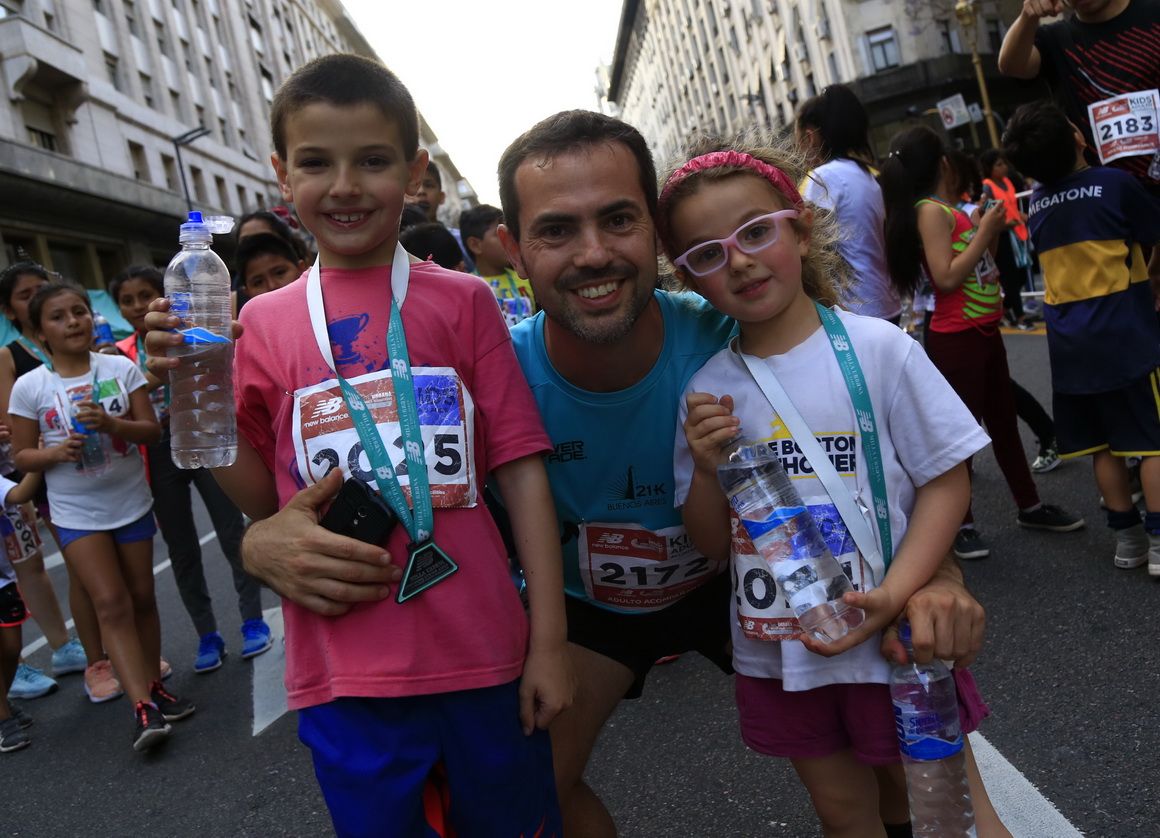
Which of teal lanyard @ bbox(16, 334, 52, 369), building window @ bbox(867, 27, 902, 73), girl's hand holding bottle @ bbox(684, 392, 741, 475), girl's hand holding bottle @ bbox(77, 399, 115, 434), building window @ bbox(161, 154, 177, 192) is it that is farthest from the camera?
building window @ bbox(867, 27, 902, 73)

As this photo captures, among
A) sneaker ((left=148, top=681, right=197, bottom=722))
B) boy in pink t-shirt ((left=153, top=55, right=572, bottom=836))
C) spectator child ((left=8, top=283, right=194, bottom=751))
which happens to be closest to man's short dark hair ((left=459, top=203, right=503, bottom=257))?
spectator child ((left=8, top=283, right=194, bottom=751))

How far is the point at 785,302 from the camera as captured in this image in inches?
78.5

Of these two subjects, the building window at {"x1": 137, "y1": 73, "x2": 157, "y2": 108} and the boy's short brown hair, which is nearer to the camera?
the boy's short brown hair

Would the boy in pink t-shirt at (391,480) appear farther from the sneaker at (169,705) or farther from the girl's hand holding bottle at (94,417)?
the sneaker at (169,705)

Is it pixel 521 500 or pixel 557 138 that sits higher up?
pixel 557 138

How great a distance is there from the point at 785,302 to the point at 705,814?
1.57m

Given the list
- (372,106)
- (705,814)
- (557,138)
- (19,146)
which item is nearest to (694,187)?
(557,138)

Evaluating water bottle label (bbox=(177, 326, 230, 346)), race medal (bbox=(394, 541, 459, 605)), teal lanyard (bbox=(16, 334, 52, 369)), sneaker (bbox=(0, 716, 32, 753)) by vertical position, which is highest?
teal lanyard (bbox=(16, 334, 52, 369))

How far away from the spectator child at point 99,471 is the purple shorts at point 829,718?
3107 millimetres

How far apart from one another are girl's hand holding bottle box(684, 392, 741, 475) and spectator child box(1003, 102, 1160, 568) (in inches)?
105

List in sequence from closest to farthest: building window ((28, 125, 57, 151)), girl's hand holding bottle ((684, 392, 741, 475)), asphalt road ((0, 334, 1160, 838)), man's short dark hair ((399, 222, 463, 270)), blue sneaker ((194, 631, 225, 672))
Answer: girl's hand holding bottle ((684, 392, 741, 475)), asphalt road ((0, 334, 1160, 838)), man's short dark hair ((399, 222, 463, 270)), blue sneaker ((194, 631, 225, 672)), building window ((28, 125, 57, 151))

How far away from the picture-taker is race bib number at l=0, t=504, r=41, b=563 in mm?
4488

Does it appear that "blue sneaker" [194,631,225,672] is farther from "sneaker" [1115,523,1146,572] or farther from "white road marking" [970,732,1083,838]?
"sneaker" [1115,523,1146,572]

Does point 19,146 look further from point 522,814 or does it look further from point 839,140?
point 522,814
